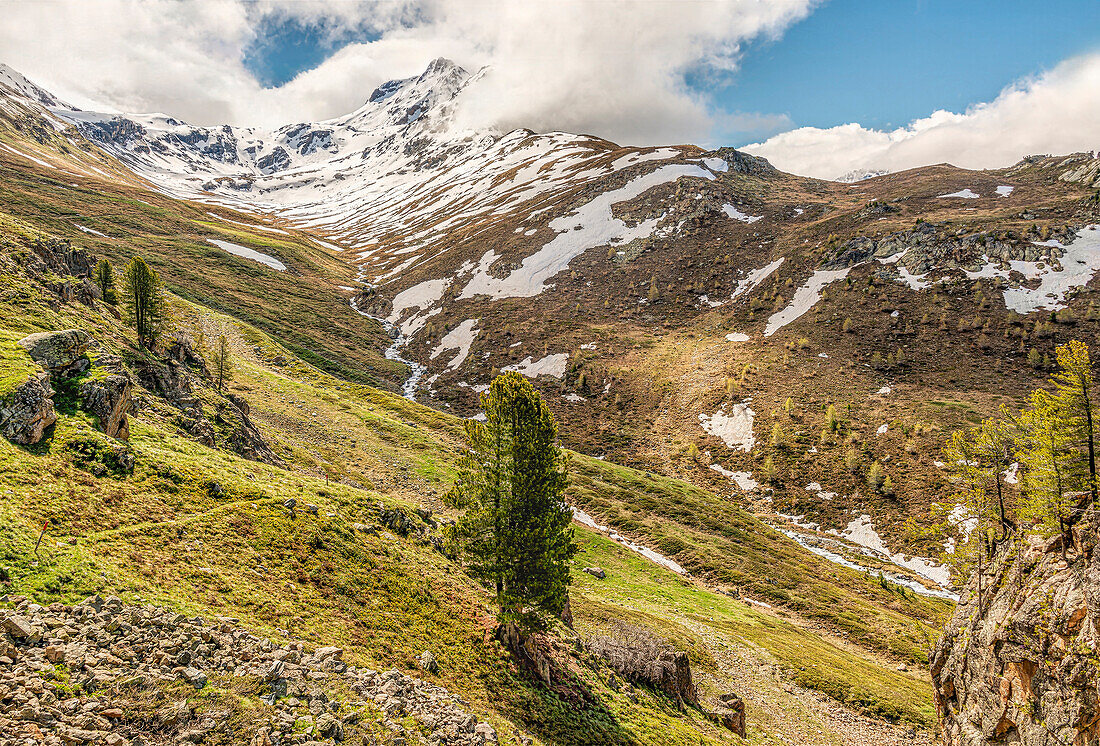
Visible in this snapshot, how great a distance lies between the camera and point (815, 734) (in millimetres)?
21094

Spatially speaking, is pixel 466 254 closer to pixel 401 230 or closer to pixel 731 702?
pixel 401 230

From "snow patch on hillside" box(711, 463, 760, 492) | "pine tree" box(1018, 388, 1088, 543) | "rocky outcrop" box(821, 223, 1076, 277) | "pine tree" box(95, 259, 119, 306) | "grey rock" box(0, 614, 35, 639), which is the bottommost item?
"snow patch on hillside" box(711, 463, 760, 492)

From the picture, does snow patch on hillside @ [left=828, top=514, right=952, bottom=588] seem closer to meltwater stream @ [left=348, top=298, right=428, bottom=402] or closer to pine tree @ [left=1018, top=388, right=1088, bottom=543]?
pine tree @ [left=1018, top=388, right=1088, bottom=543]

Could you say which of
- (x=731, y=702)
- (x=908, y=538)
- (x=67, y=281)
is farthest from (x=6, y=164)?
(x=908, y=538)

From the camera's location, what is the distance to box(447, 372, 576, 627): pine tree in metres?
15.2

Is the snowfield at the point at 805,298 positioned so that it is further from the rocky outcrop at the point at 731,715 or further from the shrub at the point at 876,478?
the rocky outcrop at the point at 731,715

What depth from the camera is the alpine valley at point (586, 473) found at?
9.41 meters

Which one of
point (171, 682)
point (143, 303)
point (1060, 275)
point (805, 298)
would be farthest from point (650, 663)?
point (1060, 275)

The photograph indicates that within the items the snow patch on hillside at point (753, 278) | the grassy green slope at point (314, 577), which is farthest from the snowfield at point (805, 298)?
the grassy green slope at point (314, 577)

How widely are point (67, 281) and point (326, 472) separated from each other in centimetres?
1540

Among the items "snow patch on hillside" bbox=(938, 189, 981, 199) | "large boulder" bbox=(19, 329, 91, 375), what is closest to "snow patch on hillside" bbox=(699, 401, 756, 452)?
"large boulder" bbox=(19, 329, 91, 375)

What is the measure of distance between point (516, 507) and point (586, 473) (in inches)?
1250

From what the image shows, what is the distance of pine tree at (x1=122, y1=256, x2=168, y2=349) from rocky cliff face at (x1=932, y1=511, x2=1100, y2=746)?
37.1 m

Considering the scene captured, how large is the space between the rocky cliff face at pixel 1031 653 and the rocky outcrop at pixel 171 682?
47.2 feet
